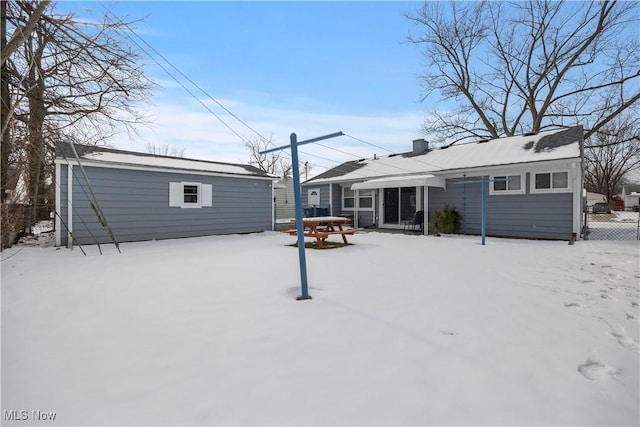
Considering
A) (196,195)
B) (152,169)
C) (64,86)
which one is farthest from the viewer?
(196,195)

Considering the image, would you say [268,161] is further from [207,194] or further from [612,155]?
[612,155]

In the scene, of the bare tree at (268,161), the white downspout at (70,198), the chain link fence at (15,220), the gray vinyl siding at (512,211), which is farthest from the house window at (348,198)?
the bare tree at (268,161)

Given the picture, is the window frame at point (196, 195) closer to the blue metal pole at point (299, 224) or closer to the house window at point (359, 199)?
the house window at point (359, 199)

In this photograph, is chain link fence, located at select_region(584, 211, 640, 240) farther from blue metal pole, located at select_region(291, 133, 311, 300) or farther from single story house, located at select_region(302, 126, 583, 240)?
blue metal pole, located at select_region(291, 133, 311, 300)

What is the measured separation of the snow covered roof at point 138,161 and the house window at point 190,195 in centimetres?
55

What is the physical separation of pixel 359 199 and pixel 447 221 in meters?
4.66

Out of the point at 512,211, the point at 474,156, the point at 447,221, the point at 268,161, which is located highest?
the point at 268,161

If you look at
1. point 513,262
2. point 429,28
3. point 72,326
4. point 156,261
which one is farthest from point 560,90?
point 72,326

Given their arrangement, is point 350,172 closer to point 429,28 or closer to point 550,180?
point 550,180

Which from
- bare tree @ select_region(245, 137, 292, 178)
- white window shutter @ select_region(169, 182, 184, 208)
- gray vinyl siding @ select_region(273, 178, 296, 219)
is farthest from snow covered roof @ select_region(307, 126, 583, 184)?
bare tree @ select_region(245, 137, 292, 178)

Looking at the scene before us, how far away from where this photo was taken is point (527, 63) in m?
20.2

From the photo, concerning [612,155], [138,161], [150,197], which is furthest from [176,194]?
[612,155]

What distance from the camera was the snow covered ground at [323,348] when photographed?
72.1 inches

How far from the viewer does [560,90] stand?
19.5m
